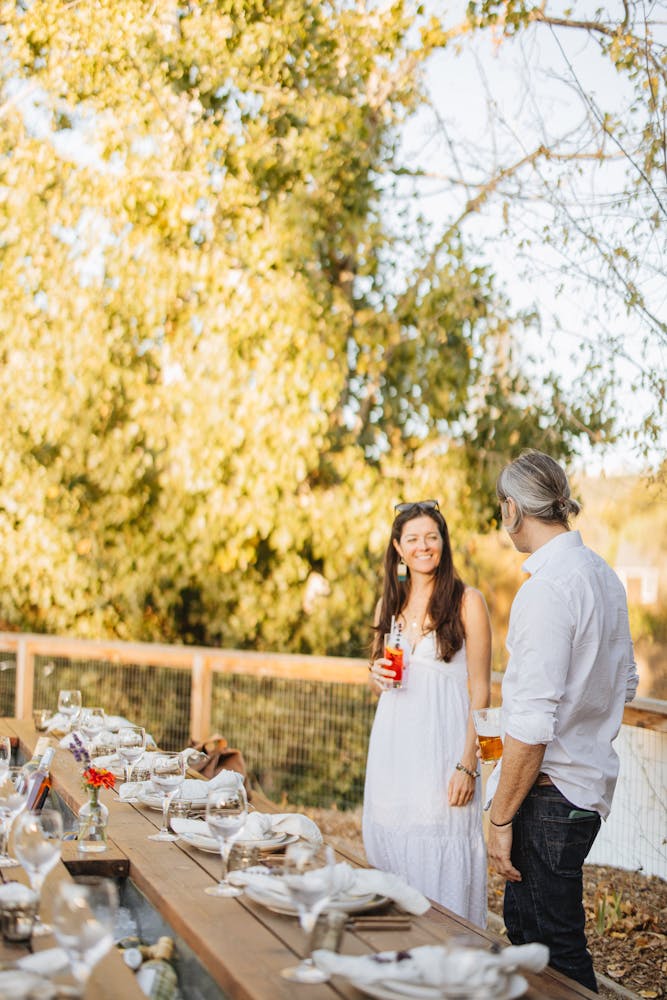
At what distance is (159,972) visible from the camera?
186 centimetres

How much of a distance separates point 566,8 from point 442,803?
4434mm

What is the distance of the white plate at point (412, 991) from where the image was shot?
1.45m

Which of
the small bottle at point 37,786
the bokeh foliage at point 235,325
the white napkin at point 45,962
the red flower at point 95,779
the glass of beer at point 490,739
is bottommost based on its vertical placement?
the white napkin at point 45,962

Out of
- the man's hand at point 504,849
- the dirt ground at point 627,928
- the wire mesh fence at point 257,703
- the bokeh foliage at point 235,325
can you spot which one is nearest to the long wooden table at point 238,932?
the man's hand at point 504,849

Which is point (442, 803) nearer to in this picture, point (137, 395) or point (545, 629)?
point (545, 629)

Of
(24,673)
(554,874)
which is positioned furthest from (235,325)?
(554,874)

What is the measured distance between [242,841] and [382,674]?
1002 millimetres

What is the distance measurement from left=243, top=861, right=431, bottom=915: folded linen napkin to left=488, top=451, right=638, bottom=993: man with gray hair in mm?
371

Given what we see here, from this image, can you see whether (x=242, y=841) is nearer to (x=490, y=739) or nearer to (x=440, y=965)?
(x=490, y=739)

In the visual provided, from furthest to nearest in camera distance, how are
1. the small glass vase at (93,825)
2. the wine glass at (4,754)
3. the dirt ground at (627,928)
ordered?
the dirt ground at (627,928), the wine glass at (4,754), the small glass vase at (93,825)

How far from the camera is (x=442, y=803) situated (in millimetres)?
3072

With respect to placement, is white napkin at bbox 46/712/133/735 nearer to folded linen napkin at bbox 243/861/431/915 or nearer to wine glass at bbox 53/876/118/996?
folded linen napkin at bbox 243/861/431/915

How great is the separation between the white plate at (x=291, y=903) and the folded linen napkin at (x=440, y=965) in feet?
0.80

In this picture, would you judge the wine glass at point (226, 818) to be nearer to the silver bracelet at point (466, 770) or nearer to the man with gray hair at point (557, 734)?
the man with gray hair at point (557, 734)
